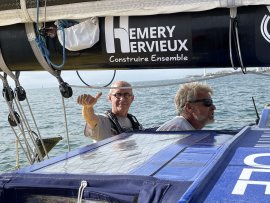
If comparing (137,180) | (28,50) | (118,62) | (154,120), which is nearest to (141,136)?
(118,62)

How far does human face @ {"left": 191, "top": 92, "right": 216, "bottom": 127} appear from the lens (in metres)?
3.30

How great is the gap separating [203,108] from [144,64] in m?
1.35

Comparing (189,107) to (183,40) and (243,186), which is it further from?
(243,186)

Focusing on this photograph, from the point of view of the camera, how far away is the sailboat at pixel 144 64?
1430mm

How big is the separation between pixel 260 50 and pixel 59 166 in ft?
3.02

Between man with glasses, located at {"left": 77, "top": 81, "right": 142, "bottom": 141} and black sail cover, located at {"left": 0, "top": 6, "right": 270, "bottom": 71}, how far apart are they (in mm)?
968

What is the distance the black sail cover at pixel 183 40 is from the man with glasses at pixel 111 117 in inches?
38.1

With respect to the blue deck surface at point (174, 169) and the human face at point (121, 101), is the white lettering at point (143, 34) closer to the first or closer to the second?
the blue deck surface at point (174, 169)

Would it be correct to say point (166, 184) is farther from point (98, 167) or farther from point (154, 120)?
point (154, 120)

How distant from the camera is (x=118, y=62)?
211cm

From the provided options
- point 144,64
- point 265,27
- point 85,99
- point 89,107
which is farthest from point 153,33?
point 89,107

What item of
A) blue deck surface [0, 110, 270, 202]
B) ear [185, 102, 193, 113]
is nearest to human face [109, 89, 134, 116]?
ear [185, 102, 193, 113]

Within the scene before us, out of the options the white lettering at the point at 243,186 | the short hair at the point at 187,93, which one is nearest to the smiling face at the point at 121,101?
the short hair at the point at 187,93

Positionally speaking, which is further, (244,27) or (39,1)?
(39,1)
